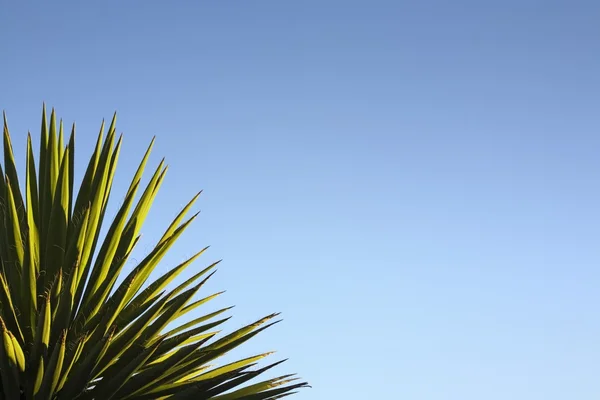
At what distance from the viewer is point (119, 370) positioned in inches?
137

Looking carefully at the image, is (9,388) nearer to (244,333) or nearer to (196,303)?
(244,333)

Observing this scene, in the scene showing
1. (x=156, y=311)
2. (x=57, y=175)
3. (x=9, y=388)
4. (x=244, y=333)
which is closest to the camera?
(x=9, y=388)

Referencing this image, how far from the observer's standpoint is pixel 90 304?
12.0ft

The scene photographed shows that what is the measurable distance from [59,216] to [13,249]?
0.30 meters

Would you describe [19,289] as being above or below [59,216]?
below

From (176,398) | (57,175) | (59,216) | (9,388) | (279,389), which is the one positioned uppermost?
(57,175)

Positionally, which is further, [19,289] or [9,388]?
[19,289]

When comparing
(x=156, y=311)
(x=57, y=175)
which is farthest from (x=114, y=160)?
(x=156, y=311)

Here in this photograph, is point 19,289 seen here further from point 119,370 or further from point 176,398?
point 176,398

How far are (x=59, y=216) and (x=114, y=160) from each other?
2.05 feet

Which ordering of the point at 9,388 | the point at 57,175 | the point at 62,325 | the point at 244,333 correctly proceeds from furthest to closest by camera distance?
the point at 57,175 → the point at 244,333 → the point at 62,325 → the point at 9,388

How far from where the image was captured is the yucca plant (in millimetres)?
3207

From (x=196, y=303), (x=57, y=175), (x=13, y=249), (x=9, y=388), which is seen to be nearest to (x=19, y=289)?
(x=13, y=249)

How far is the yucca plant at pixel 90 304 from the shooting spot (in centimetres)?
321
